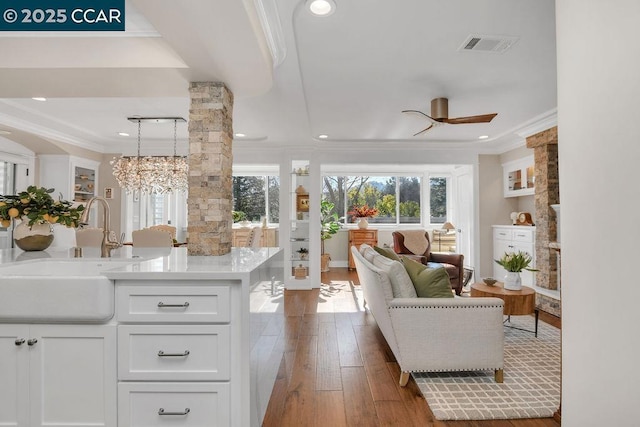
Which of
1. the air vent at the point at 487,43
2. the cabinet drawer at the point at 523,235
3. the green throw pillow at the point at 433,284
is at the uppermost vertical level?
A: the air vent at the point at 487,43

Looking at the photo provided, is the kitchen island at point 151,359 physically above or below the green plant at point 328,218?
below

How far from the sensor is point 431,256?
5.21 metres

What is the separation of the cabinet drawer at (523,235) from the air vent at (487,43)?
10.7ft

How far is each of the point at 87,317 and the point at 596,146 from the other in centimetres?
207

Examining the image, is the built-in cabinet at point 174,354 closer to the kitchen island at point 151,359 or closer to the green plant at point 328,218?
the kitchen island at point 151,359

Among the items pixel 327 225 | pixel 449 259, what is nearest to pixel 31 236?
pixel 449 259

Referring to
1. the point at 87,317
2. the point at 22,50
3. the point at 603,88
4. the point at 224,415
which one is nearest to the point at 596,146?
the point at 603,88

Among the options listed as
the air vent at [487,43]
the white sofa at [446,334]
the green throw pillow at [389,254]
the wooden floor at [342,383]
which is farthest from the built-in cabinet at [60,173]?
the air vent at [487,43]

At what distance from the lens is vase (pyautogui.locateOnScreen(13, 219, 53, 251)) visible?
223 centimetres

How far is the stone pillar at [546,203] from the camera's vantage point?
427 centimetres

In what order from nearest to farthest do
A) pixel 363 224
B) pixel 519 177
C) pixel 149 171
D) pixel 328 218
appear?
1. pixel 149 171
2. pixel 519 177
3. pixel 363 224
4. pixel 328 218

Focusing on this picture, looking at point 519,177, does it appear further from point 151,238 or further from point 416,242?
point 151,238

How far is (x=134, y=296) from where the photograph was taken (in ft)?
4.90

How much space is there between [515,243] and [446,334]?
11.8ft
